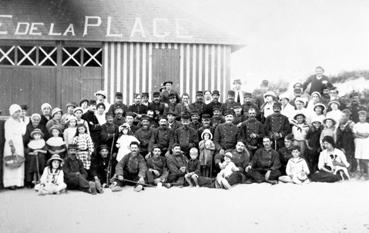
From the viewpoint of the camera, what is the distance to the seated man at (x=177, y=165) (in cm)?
728

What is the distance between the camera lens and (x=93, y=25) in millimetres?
11336

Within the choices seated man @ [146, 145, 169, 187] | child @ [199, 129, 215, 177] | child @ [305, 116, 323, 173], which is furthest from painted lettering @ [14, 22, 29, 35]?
child @ [305, 116, 323, 173]

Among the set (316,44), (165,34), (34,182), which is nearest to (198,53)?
(165,34)

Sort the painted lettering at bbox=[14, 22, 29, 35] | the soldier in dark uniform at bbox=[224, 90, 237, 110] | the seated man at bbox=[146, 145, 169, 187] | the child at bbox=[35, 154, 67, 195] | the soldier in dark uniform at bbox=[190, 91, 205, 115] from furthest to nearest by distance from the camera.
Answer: the painted lettering at bbox=[14, 22, 29, 35]
the soldier in dark uniform at bbox=[190, 91, 205, 115]
the soldier in dark uniform at bbox=[224, 90, 237, 110]
the seated man at bbox=[146, 145, 169, 187]
the child at bbox=[35, 154, 67, 195]

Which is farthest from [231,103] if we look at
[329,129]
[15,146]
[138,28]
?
[138,28]

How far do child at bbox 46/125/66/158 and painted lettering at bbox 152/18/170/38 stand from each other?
4.60m

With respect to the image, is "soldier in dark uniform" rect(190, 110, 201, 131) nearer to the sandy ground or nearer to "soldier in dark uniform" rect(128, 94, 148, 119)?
"soldier in dark uniform" rect(128, 94, 148, 119)

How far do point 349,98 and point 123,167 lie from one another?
161 inches

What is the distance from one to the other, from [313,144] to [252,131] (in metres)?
0.97

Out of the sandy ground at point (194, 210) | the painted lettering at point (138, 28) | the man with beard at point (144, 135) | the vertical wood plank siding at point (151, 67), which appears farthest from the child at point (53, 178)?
the painted lettering at point (138, 28)

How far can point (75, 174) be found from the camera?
6.84m

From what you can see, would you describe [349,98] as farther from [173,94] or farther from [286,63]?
[173,94]

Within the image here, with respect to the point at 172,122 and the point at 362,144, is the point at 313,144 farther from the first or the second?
the point at 172,122

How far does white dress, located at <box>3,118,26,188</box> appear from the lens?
6910 millimetres
